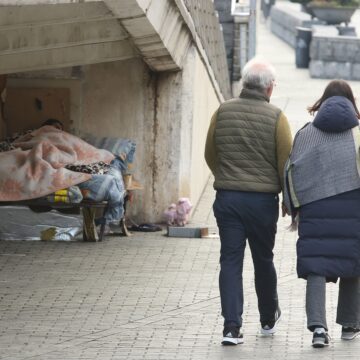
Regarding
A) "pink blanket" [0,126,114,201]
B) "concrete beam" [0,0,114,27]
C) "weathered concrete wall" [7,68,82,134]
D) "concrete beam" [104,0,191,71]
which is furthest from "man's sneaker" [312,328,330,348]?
"weathered concrete wall" [7,68,82,134]

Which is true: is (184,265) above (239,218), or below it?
below

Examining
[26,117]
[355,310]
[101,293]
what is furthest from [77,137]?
[355,310]

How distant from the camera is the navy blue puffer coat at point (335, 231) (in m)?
7.80

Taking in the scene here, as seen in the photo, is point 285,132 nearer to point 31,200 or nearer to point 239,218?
point 239,218

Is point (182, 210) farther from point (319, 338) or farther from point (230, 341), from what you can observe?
point (319, 338)

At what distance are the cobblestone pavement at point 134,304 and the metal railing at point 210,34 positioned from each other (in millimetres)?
1954

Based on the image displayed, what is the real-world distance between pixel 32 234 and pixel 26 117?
Result: 4.07 feet

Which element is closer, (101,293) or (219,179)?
(219,179)

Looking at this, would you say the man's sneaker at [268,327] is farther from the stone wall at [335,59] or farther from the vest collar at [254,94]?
the stone wall at [335,59]

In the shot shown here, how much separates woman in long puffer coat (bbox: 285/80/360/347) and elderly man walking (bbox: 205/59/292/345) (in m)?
0.13

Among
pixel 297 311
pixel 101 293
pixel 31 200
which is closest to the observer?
pixel 297 311

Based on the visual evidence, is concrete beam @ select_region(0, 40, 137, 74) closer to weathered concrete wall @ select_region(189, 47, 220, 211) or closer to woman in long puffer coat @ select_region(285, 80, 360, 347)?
weathered concrete wall @ select_region(189, 47, 220, 211)

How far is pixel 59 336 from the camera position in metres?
8.27

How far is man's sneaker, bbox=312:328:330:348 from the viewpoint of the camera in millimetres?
7832
